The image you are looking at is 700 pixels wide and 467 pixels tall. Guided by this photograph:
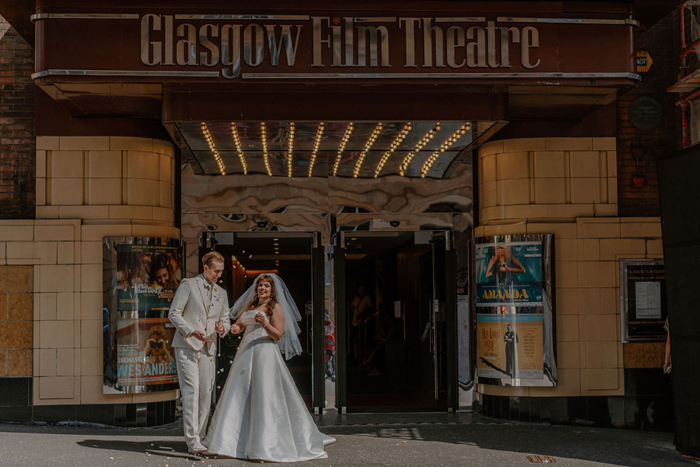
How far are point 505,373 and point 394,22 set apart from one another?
456 centimetres

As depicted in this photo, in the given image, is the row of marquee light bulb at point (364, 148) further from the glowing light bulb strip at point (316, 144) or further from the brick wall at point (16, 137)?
the brick wall at point (16, 137)

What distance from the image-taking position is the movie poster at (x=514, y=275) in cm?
976

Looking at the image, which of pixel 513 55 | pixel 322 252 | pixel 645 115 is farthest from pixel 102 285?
pixel 645 115

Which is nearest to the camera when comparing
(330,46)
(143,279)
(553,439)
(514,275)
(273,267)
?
(330,46)

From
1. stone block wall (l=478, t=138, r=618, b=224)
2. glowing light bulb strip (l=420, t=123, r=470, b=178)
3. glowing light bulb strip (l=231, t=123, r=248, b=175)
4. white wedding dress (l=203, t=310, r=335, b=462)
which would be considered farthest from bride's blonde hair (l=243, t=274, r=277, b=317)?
stone block wall (l=478, t=138, r=618, b=224)

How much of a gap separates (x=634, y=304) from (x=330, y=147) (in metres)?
4.31

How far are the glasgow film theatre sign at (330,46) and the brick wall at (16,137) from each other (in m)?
2.41

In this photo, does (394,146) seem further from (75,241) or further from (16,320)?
(16,320)

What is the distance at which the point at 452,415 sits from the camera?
10172mm

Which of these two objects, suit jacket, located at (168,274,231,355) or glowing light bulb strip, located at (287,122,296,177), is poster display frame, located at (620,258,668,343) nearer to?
glowing light bulb strip, located at (287,122,296,177)

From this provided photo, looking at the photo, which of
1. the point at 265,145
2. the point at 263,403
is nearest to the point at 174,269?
the point at 265,145

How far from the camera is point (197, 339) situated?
7.54 metres

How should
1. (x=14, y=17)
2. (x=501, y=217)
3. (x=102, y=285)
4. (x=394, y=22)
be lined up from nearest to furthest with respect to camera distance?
(x=394, y=22) → (x=14, y=17) → (x=102, y=285) → (x=501, y=217)

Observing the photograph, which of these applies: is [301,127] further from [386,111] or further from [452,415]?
[452,415]
